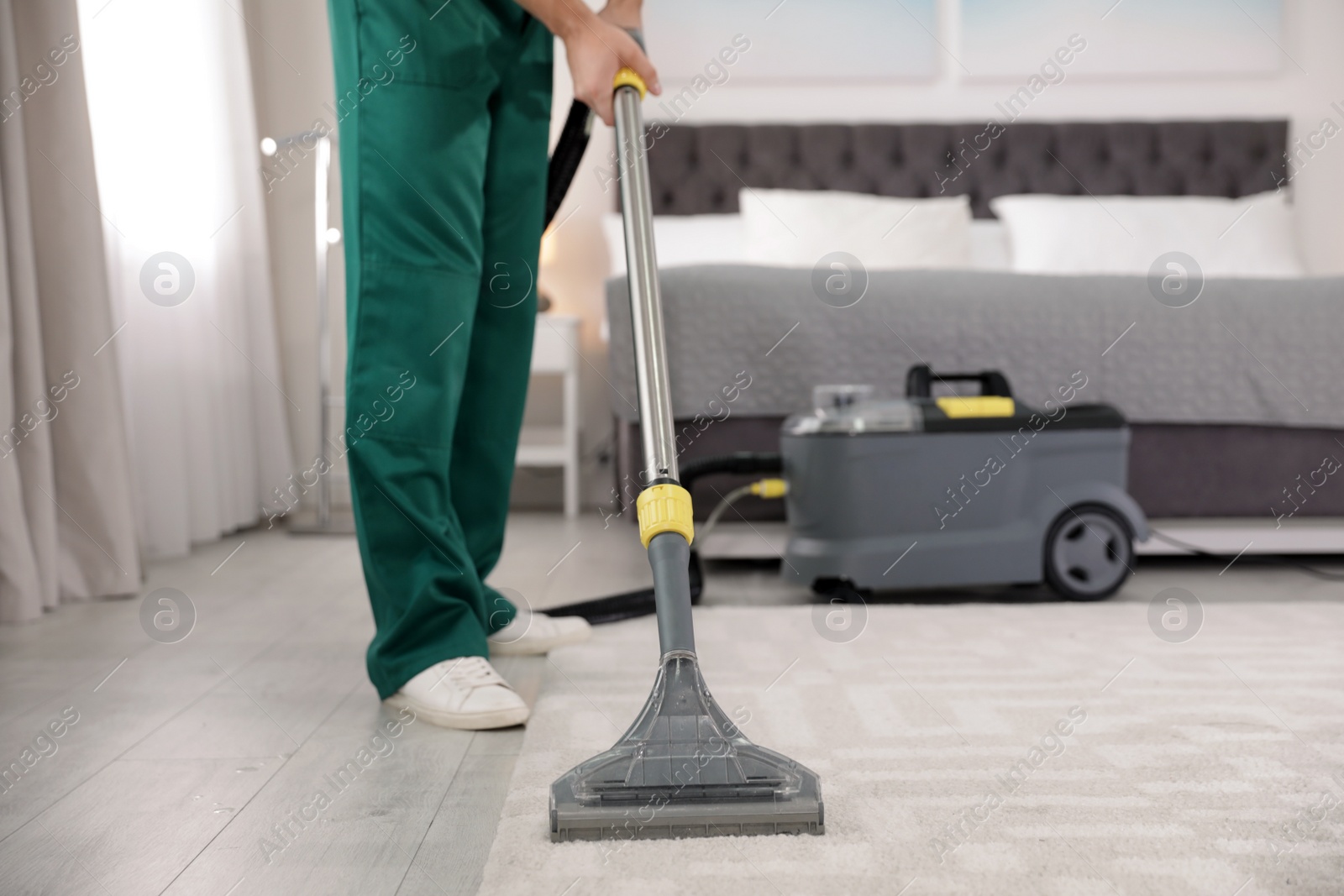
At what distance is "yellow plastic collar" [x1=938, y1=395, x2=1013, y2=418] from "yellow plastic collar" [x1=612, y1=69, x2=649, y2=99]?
2.59 ft

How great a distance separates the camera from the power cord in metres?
1.85

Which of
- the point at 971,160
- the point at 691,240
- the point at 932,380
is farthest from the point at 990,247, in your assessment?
the point at 932,380

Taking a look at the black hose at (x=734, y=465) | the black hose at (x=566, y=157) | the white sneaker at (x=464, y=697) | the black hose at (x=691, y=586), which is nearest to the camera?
the white sneaker at (x=464, y=697)

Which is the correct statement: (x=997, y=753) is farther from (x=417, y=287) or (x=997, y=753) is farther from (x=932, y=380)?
(x=932, y=380)

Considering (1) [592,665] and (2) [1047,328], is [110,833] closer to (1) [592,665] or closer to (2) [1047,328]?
(1) [592,665]

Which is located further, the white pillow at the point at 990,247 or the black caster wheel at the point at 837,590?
the white pillow at the point at 990,247

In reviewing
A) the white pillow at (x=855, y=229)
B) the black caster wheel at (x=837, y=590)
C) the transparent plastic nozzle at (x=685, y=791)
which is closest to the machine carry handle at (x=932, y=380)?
the black caster wheel at (x=837, y=590)

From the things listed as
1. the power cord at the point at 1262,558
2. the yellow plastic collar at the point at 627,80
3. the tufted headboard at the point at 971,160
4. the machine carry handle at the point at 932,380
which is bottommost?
the power cord at the point at 1262,558

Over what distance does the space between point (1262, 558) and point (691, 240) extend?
1.82 m

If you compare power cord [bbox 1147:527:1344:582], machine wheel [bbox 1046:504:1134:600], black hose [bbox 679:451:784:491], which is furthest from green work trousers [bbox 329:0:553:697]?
power cord [bbox 1147:527:1344:582]

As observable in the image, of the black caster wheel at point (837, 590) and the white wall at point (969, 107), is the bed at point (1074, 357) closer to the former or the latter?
the black caster wheel at point (837, 590)

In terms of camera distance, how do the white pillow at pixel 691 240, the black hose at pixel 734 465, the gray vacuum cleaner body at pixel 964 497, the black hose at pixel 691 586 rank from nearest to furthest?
the black hose at pixel 691 586 < the gray vacuum cleaner body at pixel 964 497 < the black hose at pixel 734 465 < the white pillow at pixel 691 240

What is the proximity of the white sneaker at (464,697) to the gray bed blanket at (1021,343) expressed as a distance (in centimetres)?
91

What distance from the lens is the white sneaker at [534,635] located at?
50.3 inches
